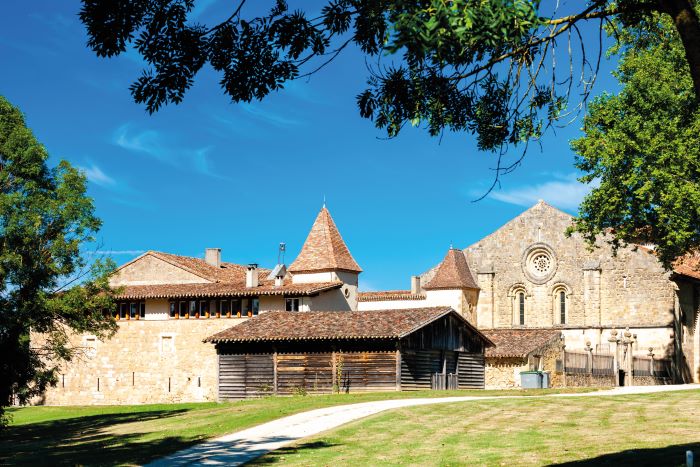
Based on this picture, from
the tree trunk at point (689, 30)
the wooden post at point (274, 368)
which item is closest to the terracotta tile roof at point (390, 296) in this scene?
the wooden post at point (274, 368)

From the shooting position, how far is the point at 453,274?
66.1 metres

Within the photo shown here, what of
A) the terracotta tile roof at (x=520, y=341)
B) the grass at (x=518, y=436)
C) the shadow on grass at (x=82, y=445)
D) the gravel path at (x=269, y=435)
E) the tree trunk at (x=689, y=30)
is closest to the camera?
the tree trunk at (x=689, y=30)

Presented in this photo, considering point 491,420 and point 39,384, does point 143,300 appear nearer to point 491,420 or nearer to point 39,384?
point 39,384

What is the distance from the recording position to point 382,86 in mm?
12992

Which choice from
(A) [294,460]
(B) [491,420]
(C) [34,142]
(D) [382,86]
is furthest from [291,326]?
(D) [382,86]

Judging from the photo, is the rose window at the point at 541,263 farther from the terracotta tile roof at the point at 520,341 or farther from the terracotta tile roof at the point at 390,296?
the terracotta tile roof at the point at 390,296

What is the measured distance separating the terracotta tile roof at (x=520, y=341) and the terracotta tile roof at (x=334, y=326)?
5822 millimetres

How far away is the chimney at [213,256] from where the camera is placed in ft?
222

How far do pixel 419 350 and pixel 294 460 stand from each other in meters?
25.2

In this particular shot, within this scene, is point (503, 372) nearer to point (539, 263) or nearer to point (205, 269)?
point (539, 263)

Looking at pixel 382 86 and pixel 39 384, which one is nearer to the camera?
pixel 382 86

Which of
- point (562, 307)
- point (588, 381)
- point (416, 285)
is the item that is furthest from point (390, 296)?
point (588, 381)

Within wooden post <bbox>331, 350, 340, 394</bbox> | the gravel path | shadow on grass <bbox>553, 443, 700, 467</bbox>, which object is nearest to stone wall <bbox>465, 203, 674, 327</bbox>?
wooden post <bbox>331, 350, 340, 394</bbox>

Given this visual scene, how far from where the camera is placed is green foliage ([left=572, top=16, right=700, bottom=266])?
1503 inches
